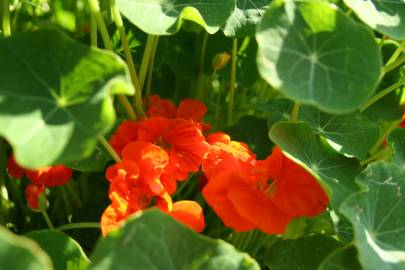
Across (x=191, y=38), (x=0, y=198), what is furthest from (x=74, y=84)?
(x=191, y=38)

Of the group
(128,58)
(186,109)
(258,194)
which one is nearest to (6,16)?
(128,58)

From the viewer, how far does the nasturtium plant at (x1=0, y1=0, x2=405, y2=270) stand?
83 cm

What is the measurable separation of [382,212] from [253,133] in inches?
15.7

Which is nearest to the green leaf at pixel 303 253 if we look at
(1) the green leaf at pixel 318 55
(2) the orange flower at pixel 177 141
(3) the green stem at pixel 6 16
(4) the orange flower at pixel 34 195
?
(2) the orange flower at pixel 177 141

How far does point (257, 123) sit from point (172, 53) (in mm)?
264

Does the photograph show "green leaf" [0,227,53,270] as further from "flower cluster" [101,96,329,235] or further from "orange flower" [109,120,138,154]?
"orange flower" [109,120,138,154]

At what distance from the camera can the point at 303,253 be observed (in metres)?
1.15

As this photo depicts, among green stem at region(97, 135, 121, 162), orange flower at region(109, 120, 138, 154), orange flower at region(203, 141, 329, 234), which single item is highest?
green stem at region(97, 135, 121, 162)

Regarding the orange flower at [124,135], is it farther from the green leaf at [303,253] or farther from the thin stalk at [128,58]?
the green leaf at [303,253]

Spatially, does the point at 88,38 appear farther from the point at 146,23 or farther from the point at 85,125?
the point at 85,125

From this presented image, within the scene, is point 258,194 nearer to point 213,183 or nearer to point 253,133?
point 213,183

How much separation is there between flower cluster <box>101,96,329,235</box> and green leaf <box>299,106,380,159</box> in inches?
5.5

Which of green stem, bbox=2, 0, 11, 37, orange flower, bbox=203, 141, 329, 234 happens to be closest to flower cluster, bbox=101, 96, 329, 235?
orange flower, bbox=203, 141, 329, 234

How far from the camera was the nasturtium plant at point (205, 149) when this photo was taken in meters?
0.83
